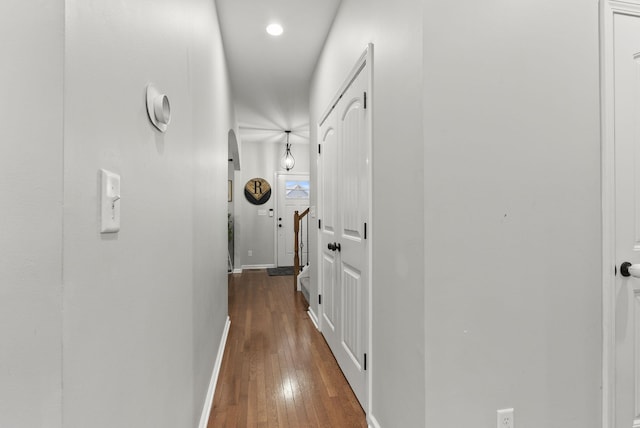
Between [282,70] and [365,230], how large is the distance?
8.30ft

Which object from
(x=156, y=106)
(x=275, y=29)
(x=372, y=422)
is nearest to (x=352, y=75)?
(x=275, y=29)

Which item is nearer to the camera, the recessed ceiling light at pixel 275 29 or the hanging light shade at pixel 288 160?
the recessed ceiling light at pixel 275 29

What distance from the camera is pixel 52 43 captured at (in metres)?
0.50

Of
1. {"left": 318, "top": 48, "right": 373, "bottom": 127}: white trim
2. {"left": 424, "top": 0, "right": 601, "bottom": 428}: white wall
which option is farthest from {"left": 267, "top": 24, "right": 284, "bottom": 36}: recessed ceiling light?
{"left": 424, "top": 0, "right": 601, "bottom": 428}: white wall

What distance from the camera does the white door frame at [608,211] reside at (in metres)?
1.36

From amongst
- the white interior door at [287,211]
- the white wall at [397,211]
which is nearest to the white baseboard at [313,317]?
the white wall at [397,211]

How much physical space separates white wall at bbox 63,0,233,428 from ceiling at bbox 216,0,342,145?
111 centimetres

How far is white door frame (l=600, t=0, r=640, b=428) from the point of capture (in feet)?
4.45

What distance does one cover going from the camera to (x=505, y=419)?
1245 millimetres

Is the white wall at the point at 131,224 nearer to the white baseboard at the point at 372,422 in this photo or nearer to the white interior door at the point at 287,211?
the white baseboard at the point at 372,422

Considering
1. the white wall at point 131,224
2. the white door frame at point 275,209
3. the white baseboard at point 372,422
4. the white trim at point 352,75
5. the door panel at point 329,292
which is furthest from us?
the white door frame at point 275,209

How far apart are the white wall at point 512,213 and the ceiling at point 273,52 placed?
5.30ft

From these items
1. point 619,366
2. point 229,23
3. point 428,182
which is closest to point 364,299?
point 428,182

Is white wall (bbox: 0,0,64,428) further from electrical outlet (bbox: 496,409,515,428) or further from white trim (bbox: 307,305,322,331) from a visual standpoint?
white trim (bbox: 307,305,322,331)
